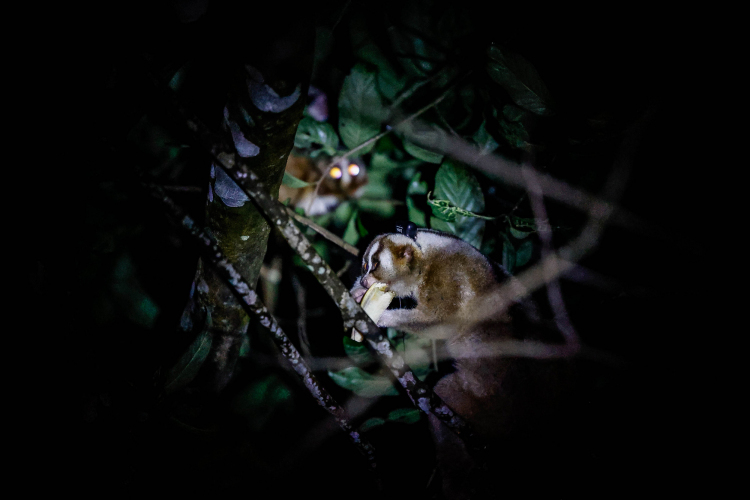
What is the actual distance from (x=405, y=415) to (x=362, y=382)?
0.31 meters

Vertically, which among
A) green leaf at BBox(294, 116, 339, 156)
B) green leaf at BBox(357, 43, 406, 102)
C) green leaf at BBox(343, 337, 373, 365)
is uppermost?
green leaf at BBox(357, 43, 406, 102)

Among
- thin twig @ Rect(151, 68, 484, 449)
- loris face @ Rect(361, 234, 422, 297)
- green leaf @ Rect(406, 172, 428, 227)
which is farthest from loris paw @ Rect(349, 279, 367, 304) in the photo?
thin twig @ Rect(151, 68, 484, 449)

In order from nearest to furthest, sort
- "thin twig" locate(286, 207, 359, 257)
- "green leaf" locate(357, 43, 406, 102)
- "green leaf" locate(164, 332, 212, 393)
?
"green leaf" locate(164, 332, 212, 393) < "green leaf" locate(357, 43, 406, 102) < "thin twig" locate(286, 207, 359, 257)

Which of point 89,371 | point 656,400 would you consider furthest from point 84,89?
point 656,400

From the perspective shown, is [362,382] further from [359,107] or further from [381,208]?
[359,107]

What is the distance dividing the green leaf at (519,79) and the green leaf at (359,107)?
635 mm

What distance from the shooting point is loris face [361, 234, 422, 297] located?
2088 millimetres

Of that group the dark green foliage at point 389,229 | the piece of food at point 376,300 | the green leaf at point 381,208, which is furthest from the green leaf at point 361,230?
the piece of food at point 376,300

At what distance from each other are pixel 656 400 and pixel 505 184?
1567mm

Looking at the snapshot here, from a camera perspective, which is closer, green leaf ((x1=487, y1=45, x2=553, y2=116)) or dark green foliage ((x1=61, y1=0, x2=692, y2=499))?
dark green foliage ((x1=61, y1=0, x2=692, y2=499))

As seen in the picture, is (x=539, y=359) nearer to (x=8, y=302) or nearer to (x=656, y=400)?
(x=656, y=400)

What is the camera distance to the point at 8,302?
4.51ft

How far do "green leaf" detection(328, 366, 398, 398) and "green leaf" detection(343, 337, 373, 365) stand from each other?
0.12 m

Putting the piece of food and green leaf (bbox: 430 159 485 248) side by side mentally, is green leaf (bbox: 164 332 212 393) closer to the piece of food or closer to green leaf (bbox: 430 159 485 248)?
the piece of food
